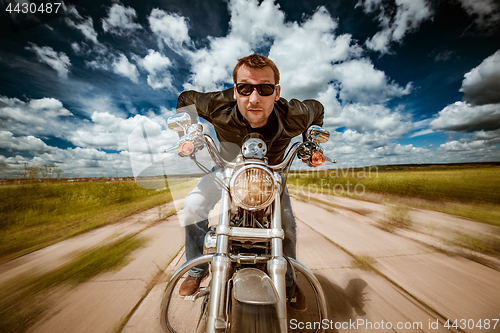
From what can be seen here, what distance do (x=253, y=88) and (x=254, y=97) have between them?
0.08m

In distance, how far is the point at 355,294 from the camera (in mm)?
1872

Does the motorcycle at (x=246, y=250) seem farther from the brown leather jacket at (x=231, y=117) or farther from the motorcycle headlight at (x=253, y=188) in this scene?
the brown leather jacket at (x=231, y=117)

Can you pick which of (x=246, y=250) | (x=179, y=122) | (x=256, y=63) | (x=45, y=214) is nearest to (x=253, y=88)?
(x=256, y=63)

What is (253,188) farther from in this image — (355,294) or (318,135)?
(355,294)

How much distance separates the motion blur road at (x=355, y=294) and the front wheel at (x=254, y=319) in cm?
78

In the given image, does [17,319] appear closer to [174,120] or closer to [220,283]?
[220,283]

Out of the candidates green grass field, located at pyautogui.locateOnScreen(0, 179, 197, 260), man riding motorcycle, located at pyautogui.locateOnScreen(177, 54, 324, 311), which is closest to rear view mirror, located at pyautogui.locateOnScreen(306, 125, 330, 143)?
man riding motorcycle, located at pyautogui.locateOnScreen(177, 54, 324, 311)

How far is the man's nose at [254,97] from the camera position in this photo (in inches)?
55.9

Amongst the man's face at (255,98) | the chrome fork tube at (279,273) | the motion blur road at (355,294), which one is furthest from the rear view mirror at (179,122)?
the motion blur road at (355,294)

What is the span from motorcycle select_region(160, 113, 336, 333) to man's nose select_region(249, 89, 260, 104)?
39 cm

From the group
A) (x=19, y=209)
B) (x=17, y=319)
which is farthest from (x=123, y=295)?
(x=19, y=209)

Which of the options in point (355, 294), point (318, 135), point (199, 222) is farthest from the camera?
point (355, 294)

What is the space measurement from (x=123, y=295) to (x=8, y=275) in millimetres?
1471

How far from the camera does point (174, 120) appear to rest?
123 centimetres
